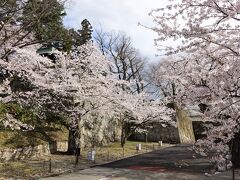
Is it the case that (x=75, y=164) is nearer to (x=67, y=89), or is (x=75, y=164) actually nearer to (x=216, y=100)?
(x=67, y=89)

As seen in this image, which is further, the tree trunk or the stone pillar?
the stone pillar

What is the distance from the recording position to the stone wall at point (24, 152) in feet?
65.0

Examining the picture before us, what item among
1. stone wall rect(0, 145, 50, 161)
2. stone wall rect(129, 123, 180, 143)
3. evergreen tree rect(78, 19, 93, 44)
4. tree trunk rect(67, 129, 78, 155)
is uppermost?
evergreen tree rect(78, 19, 93, 44)

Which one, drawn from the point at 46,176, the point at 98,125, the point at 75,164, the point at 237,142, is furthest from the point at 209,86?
the point at 98,125

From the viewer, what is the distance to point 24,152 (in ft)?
70.3

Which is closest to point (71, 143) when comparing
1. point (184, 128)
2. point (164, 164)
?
point (164, 164)

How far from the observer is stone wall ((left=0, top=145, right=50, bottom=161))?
1980 cm

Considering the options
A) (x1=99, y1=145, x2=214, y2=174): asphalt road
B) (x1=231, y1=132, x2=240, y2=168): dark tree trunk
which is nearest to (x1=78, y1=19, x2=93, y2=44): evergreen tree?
(x1=99, y1=145, x2=214, y2=174): asphalt road

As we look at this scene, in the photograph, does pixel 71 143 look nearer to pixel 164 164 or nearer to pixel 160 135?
pixel 164 164

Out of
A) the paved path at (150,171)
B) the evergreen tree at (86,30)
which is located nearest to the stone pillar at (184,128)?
the evergreen tree at (86,30)

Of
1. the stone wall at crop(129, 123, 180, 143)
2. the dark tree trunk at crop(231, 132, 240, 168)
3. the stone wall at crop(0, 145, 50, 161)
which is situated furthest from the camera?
the stone wall at crop(129, 123, 180, 143)

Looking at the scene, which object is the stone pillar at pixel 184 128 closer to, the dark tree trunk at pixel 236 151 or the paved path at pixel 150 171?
the paved path at pixel 150 171

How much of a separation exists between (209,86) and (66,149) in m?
19.2

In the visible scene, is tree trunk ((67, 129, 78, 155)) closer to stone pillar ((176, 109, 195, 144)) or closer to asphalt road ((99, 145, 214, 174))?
asphalt road ((99, 145, 214, 174))
